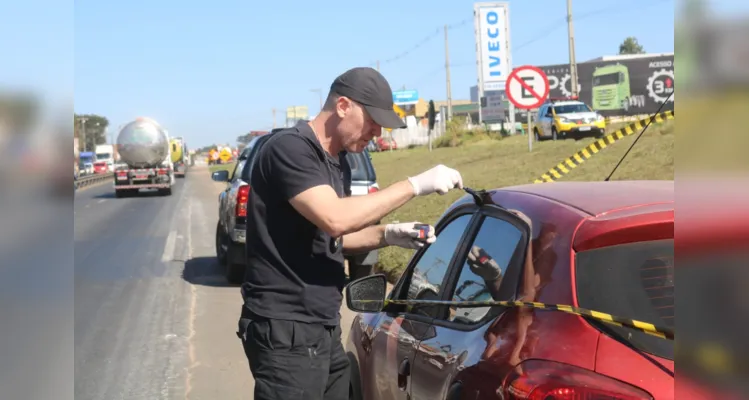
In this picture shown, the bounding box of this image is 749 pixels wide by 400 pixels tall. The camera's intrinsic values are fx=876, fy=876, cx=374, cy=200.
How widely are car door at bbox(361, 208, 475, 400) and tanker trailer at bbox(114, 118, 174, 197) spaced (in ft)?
111

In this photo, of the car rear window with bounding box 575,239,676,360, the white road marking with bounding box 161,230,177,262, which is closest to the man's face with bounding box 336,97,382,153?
the car rear window with bounding box 575,239,676,360

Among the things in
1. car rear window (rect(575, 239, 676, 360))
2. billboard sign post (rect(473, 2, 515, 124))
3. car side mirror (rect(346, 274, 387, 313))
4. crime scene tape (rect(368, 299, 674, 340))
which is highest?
billboard sign post (rect(473, 2, 515, 124))

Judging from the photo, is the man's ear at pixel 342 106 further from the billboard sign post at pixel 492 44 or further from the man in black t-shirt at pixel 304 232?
the billboard sign post at pixel 492 44

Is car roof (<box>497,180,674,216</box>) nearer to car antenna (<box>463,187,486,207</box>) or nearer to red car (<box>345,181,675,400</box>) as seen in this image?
red car (<box>345,181,675,400</box>)

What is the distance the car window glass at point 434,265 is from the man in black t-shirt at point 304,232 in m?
0.32

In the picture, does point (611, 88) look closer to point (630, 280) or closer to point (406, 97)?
point (406, 97)

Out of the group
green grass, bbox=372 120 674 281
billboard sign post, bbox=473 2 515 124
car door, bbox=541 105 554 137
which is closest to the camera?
green grass, bbox=372 120 674 281

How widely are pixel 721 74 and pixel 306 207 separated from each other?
2.38 metres

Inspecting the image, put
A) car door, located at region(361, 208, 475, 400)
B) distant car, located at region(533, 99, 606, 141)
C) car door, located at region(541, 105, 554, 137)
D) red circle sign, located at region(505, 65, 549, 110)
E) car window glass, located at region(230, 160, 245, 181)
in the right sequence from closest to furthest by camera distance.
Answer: car door, located at region(361, 208, 475, 400)
car window glass, located at region(230, 160, 245, 181)
red circle sign, located at region(505, 65, 549, 110)
distant car, located at region(533, 99, 606, 141)
car door, located at region(541, 105, 554, 137)

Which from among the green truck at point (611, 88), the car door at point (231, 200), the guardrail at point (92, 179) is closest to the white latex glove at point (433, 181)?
the car door at point (231, 200)

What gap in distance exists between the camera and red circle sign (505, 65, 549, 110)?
A: 17.9 meters

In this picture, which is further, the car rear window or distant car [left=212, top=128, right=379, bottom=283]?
distant car [left=212, top=128, right=379, bottom=283]

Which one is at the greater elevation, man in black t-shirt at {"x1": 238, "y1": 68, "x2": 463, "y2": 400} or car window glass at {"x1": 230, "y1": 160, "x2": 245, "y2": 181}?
car window glass at {"x1": 230, "y1": 160, "x2": 245, "y2": 181}

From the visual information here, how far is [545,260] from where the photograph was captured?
109 inches
